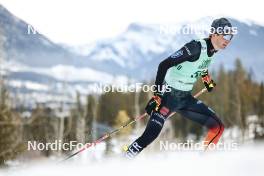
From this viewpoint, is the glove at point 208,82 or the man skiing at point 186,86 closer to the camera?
the man skiing at point 186,86

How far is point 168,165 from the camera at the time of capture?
5043mm

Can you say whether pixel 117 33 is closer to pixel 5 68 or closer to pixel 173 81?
pixel 173 81

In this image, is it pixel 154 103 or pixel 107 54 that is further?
pixel 107 54

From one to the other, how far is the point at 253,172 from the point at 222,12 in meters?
1.36

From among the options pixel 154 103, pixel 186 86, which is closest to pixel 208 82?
pixel 186 86

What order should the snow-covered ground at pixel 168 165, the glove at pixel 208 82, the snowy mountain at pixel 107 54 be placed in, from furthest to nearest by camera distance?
the snowy mountain at pixel 107 54, the glove at pixel 208 82, the snow-covered ground at pixel 168 165

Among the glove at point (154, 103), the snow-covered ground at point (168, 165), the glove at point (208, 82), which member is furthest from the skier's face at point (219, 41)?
the snow-covered ground at point (168, 165)

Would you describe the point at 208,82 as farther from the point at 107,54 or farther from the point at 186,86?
the point at 107,54

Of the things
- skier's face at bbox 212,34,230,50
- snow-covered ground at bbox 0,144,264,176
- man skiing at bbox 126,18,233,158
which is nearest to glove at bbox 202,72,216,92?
man skiing at bbox 126,18,233,158

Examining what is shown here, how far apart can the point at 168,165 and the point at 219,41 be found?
3.31ft

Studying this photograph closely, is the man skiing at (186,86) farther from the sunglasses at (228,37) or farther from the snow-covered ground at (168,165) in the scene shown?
the snow-covered ground at (168,165)

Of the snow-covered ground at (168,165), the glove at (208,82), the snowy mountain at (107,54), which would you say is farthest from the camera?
the snowy mountain at (107,54)

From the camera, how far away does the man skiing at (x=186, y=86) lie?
5.00m

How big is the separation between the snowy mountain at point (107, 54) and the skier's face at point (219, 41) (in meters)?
0.06
